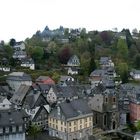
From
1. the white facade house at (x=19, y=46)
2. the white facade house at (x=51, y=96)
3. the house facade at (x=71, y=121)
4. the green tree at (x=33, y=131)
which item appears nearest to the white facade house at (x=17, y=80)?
the white facade house at (x=51, y=96)

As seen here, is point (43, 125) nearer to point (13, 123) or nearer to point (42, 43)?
point (13, 123)

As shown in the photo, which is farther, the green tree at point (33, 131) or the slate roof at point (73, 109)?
the slate roof at point (73, 109)

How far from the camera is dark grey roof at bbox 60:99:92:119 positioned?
48444 mm

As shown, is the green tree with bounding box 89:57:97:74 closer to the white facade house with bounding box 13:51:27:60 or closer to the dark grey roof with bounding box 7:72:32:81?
the white facade house with bounding box 13:51:27:60

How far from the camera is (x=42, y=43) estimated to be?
122750 millimetres

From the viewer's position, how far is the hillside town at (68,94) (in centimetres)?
4872

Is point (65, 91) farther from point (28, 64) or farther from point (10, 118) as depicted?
point (28, 64)

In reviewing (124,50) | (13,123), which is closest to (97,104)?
(13,123)

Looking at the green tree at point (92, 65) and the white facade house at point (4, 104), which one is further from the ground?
the green tree at point (92, 65)

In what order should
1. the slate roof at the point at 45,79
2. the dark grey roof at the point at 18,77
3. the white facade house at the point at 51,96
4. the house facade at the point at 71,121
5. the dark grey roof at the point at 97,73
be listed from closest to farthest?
the house facade at the point at 71,121 < the white facade house at the point at 51,96 < the dark grey roof at the point at 18,77 < the slate roof at the point at 45,79 < the dark grey roof at the point at 97,73

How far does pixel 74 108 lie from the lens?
49938mm

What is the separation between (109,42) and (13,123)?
89.1 m

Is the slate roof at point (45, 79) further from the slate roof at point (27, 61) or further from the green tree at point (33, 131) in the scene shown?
the green tree at point (33, 131)

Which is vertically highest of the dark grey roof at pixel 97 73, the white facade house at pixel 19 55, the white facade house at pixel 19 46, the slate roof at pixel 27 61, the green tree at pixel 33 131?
the white facade house at pixel 19 46
